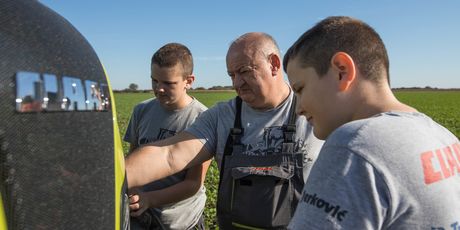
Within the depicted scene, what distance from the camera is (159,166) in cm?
245

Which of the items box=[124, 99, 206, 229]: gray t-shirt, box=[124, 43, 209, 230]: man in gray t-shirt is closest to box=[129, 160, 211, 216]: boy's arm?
box=[124, 43, 209, 230]: man in gray t-shirt

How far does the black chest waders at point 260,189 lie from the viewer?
2.27 metres

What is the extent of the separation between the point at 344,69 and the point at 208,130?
4.93 feet

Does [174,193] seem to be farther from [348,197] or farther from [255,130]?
[348,197]

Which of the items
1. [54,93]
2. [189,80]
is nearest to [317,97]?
[54,93]

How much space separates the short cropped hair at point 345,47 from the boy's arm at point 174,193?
160cm

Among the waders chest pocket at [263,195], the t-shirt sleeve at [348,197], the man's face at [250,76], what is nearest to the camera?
the t-shirt sleeve at [348,197]

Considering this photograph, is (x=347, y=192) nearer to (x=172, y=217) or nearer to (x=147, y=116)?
(x=172, y=217)

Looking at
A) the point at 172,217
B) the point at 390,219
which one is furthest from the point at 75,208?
the point at 172,217

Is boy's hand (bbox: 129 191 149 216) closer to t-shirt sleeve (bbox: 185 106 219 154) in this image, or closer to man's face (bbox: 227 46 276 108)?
t-shirt sleeve (bbox: 185 106 219 154)

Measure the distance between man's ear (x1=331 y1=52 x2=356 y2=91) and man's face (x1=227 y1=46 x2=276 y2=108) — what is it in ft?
4.42

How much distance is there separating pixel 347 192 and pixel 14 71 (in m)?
0.81

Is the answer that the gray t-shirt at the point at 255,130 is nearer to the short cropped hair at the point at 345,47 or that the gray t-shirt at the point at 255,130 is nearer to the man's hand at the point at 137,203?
the man's hand at the point at 137,203

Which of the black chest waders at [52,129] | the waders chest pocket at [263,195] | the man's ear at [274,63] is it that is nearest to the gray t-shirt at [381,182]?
the black chest waders at [52,129]
